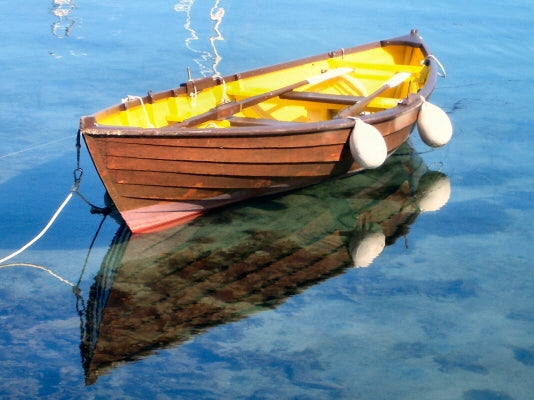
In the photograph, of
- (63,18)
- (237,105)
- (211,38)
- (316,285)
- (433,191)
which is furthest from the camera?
(63,18)

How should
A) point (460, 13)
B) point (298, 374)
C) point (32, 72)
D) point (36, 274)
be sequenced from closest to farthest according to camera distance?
point (298, 374) → point (36, 274) → point (32, 72) → point (460, 13)

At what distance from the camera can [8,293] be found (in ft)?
22.0

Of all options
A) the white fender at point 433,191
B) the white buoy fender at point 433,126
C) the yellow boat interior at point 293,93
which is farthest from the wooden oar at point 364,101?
the white fender at point 433,191

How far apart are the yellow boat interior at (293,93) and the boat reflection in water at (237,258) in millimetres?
974

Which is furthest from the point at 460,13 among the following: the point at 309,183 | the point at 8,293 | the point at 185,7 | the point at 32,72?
the point at 8,293

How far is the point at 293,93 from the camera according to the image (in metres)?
9.27

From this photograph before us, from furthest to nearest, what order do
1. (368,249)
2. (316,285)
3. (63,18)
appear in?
(63,18)
(368,249)
(316,285)

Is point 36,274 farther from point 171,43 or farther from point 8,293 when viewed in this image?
point 171,43

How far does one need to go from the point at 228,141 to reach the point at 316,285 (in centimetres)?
152

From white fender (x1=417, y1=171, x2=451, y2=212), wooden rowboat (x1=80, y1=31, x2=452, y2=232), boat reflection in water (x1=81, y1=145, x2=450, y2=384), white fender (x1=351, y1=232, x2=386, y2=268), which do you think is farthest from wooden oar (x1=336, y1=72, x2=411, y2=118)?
white fender (x1=351, y1=232, x2=386, y2=268)

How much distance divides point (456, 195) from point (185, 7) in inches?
430

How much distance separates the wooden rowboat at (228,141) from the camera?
7203mm

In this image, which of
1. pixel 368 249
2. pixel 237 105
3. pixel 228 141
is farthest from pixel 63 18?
pixel 368 249

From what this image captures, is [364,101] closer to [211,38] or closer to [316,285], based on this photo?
[316,285]
